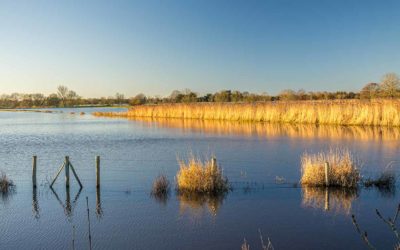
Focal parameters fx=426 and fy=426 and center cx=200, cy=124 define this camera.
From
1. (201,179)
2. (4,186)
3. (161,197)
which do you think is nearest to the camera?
(161,197)

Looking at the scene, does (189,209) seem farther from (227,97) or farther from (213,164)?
(227,97)

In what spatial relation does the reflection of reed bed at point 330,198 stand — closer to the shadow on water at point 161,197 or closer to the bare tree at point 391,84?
the shadow on water at point 161,197

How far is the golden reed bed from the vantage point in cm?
2711

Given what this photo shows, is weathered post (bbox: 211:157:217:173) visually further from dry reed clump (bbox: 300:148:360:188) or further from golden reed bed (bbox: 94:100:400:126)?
golden reed bed (bbox: 94:100:400:126)

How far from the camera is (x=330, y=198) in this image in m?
10.3

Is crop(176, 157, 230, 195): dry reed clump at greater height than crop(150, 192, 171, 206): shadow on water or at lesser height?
Result: greater

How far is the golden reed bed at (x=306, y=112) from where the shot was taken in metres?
27.1

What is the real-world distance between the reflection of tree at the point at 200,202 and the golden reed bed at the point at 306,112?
1935 cm

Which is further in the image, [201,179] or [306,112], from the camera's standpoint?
[306,112]

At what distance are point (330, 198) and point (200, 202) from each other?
3.14 m

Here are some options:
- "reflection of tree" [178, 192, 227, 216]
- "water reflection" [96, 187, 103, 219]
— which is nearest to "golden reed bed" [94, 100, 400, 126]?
"reflection of tree" [178, 192, 227, 216]

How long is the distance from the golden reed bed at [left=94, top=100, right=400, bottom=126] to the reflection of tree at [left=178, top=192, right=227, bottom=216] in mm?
19353

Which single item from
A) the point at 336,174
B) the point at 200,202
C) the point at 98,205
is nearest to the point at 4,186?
the point at 98,205

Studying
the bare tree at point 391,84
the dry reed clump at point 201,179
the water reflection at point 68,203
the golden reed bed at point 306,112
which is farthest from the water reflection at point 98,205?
the bare tree at point 391,84
